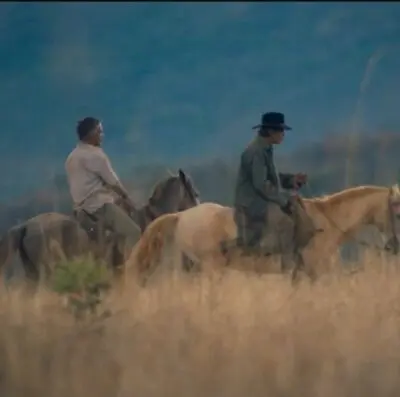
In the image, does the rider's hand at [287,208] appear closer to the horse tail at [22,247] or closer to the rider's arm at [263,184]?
the rider's arm at [263,184]

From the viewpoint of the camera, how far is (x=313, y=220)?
3.23m

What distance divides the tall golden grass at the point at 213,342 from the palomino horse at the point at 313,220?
20 centimetres

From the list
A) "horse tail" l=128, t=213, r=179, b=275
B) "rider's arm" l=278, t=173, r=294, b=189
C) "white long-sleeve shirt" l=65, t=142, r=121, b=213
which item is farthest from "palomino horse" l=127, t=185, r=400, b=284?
"white long-sleeve shirt" l=65, t=142, r=121, b=213

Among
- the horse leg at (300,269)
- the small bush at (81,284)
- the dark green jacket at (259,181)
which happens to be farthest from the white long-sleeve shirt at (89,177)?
the horse leg at (300,269)

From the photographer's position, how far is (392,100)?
3053 mm

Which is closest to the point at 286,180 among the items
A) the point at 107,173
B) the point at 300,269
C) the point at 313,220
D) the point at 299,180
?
the point at 299,180

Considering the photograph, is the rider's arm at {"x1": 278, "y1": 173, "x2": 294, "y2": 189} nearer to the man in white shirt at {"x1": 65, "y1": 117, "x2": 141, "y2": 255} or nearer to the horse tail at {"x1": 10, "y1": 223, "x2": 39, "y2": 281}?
the man in white shirt at {"x1": 65, "y1": 117, "x2": 141, "y2": 255}

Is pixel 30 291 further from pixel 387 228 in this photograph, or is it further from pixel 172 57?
pixel 387 228

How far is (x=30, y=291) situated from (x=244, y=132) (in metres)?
0.92

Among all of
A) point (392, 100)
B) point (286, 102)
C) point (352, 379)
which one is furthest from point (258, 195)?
point (352, 379)

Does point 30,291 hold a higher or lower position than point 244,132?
lower

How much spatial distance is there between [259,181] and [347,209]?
0.39 metres

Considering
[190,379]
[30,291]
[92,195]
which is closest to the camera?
[190,379]

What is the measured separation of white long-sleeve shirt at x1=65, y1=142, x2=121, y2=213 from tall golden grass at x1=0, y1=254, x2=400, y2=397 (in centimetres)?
35
